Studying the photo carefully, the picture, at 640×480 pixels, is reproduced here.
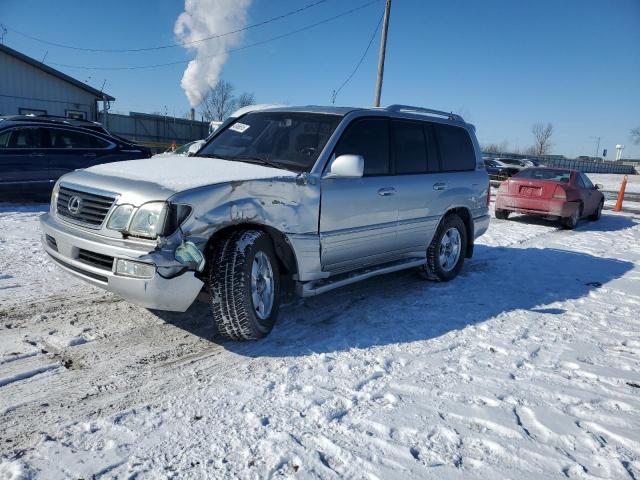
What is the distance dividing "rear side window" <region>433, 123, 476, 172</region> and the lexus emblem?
156 inches

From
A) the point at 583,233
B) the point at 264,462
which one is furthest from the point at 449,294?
the point at 583,233

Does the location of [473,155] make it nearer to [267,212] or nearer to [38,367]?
[267,212]

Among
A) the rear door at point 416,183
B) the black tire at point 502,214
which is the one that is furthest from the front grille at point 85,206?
the black tire at point 502,214

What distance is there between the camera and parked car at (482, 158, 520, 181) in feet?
75.6

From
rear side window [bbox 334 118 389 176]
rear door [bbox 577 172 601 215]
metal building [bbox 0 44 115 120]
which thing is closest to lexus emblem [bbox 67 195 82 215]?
rear side window [bbox 334 118 389 176]

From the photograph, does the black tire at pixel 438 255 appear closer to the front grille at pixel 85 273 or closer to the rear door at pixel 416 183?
the rear door at pixel 416 183

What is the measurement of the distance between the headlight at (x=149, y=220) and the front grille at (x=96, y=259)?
271 mm

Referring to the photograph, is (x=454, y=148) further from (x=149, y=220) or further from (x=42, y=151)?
(x=42, y=151)

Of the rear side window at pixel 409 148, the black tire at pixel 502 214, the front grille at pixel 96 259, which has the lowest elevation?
the black tire at pixel 502 214

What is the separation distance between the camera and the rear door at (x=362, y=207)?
13.8ft

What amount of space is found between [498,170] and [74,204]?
84.5 ft

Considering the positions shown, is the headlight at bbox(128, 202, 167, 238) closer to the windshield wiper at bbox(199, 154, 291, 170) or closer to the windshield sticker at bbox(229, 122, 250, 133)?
the windshield wiper at bbox(199, 154, 291, 170)

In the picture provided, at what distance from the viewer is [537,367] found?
3668 mm

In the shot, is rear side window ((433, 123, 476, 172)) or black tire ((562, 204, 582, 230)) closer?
rear side window ((433, 123, 476, 172))
